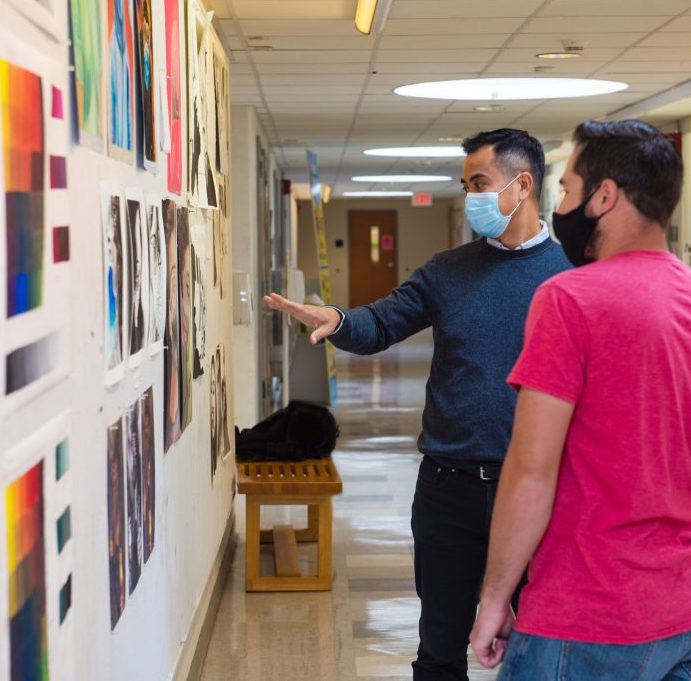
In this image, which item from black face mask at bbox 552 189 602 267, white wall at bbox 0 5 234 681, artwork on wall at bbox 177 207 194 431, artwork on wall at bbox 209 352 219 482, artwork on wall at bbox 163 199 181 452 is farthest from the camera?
artwork on wall at bbox 209 352 219 482

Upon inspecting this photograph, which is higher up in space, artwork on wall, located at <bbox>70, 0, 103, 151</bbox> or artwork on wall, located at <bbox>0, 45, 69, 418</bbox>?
artwork on wall, located at <bbox>70, 0, 103, 151</bbox>

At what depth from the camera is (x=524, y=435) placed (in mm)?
1752

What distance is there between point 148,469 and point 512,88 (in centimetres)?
687

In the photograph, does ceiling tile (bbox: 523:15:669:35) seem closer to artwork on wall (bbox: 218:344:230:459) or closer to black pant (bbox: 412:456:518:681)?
artwork on wall (bbox: 218:344:230:459)

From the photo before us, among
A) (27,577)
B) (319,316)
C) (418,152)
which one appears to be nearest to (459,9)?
(319,316)

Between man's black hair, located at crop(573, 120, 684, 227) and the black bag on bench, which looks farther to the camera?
the black bag on bench

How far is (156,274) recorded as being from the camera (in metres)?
2.93

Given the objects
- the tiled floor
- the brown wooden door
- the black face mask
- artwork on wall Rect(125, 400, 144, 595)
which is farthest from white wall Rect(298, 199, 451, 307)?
the black face mask

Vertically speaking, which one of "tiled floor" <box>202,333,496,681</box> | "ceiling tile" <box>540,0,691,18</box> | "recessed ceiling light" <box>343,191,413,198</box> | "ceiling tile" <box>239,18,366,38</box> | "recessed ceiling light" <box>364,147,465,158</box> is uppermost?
"ceiling tile" <box>540,0,691,18</box>

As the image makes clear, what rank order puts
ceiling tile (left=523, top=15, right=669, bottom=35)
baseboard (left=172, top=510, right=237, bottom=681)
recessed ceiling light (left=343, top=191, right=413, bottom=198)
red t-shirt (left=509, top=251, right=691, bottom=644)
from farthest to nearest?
1. recessed ceiling light (left=343, top=191, right=413, bottom=198)
2. ceiling tile (left=523, top=15, right=669, bottom=35)
3. baseboard (left=172, top=510, right=237, bottom=681)
4. red t-shirt (left=509, top=251, right=691, bottom=644)

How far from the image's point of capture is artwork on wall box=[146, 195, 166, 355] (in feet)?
9.36

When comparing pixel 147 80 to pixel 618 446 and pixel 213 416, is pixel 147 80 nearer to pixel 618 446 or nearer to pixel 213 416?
pixel 618 446

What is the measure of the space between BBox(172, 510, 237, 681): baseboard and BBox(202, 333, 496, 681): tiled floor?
64mm

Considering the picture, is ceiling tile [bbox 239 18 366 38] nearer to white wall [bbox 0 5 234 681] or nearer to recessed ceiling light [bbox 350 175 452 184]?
white wall [bbox 0 5 234 681]
